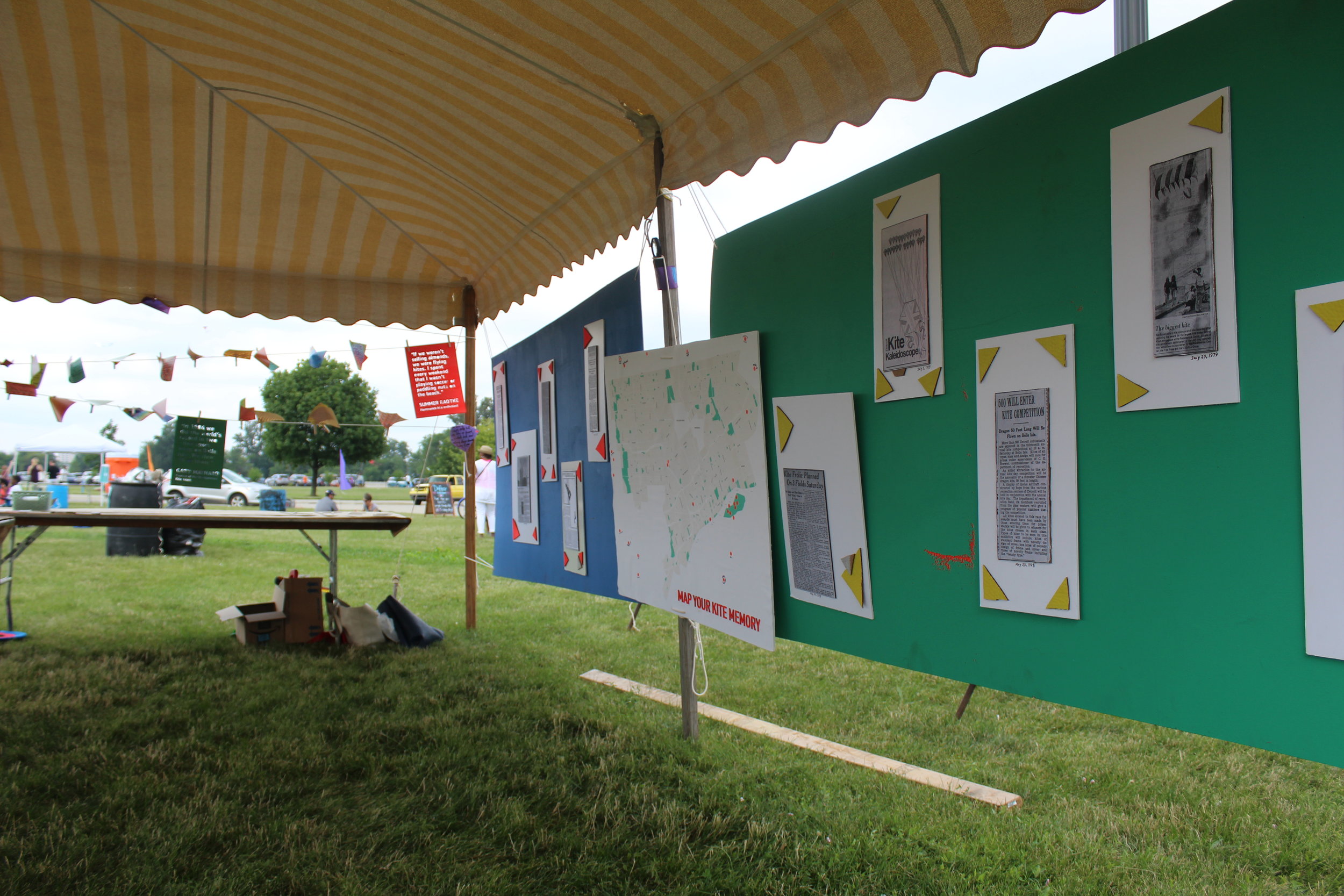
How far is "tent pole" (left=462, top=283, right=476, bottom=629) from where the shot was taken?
4668 mm


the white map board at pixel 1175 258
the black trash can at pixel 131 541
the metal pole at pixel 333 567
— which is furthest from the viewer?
the black trash can at pixel 131 541

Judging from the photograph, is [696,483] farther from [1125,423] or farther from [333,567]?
[333,567]

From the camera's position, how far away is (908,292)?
65.0 inches

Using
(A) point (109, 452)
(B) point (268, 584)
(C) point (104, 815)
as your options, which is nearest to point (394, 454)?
(A) point (109, 452)

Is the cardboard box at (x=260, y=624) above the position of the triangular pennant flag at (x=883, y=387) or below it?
below

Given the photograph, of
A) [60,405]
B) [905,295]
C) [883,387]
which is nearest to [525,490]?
[883,387]

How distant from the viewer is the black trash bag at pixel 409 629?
432 centimetres

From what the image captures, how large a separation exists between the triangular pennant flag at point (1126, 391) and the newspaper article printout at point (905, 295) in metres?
0.41

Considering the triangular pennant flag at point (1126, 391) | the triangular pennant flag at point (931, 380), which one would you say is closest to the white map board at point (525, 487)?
the triangular pennant flag at point (931, 380)

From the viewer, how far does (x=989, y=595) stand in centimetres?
148

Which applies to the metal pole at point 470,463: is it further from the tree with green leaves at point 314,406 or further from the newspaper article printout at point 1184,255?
the tree with green leaves at point 314,406

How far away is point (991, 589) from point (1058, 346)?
1.65 feet

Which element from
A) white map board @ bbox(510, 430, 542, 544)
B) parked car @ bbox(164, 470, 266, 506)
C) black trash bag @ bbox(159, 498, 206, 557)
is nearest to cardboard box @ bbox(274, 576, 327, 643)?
white map board @ bbox(510, 430, 542, 544)

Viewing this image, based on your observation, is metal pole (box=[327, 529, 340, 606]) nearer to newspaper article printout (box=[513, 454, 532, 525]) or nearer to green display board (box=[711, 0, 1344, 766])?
newspaper article printout (box=[513, 454, 532, 525])
